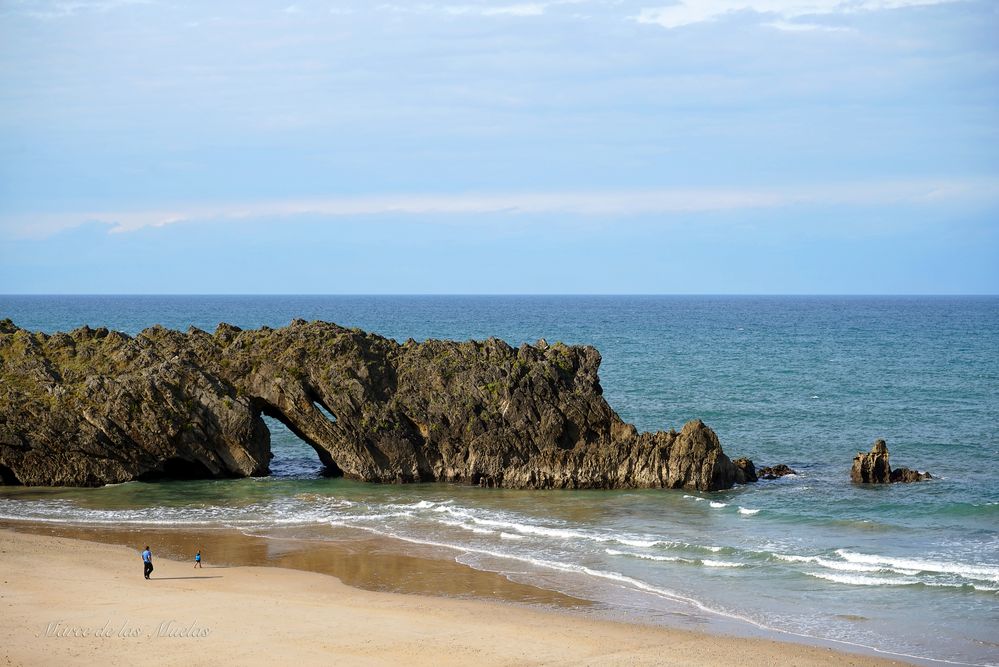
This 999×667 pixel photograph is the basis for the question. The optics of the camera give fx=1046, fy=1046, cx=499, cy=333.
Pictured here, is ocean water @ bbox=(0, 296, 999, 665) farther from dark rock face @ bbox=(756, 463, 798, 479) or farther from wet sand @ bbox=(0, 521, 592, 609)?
wet sand @ bbox=(0, 521, 592, 609)

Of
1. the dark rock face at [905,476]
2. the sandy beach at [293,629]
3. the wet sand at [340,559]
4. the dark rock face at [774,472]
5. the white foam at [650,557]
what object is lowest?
the sandy beach at [293,629]

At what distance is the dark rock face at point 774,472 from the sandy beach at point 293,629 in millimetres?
18739

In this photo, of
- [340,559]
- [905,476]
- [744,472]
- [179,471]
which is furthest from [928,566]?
[179,471]

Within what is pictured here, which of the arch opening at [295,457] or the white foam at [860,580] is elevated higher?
the arch opening at [295,457]

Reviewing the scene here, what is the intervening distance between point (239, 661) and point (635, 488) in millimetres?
20676

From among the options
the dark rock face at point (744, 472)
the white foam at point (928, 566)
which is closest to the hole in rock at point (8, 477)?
the dark rock face at point (744, 472)

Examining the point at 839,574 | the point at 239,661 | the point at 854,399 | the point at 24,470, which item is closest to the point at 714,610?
the point at 839,574

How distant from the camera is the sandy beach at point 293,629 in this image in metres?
22.0

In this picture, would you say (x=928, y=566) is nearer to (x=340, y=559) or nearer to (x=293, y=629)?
(x=340, y=559)

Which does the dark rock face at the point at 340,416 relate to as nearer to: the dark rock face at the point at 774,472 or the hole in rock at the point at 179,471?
the hole in rock at the point at 179,471

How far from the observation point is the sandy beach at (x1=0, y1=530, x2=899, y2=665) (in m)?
22.0

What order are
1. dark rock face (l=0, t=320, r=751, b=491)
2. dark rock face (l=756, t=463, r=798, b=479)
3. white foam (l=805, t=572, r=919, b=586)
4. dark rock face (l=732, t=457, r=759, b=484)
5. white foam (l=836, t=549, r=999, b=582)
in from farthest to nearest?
dark rock face (l=756, t=463, r=798, b=479)
dark rock face (l=732, t=457, r=759, b=484)
dark rock face (l=0, t=320, r=751, b=491)
white foam (l=836, t=549, r=999, b=582)
white foam (l=805, t=572, r=919, b=586)

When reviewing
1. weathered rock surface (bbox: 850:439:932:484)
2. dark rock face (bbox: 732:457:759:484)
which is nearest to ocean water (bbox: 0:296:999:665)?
dark rock face (bbox: 732:457:759:484)

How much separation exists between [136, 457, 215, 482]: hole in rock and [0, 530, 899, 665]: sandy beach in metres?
12.6
